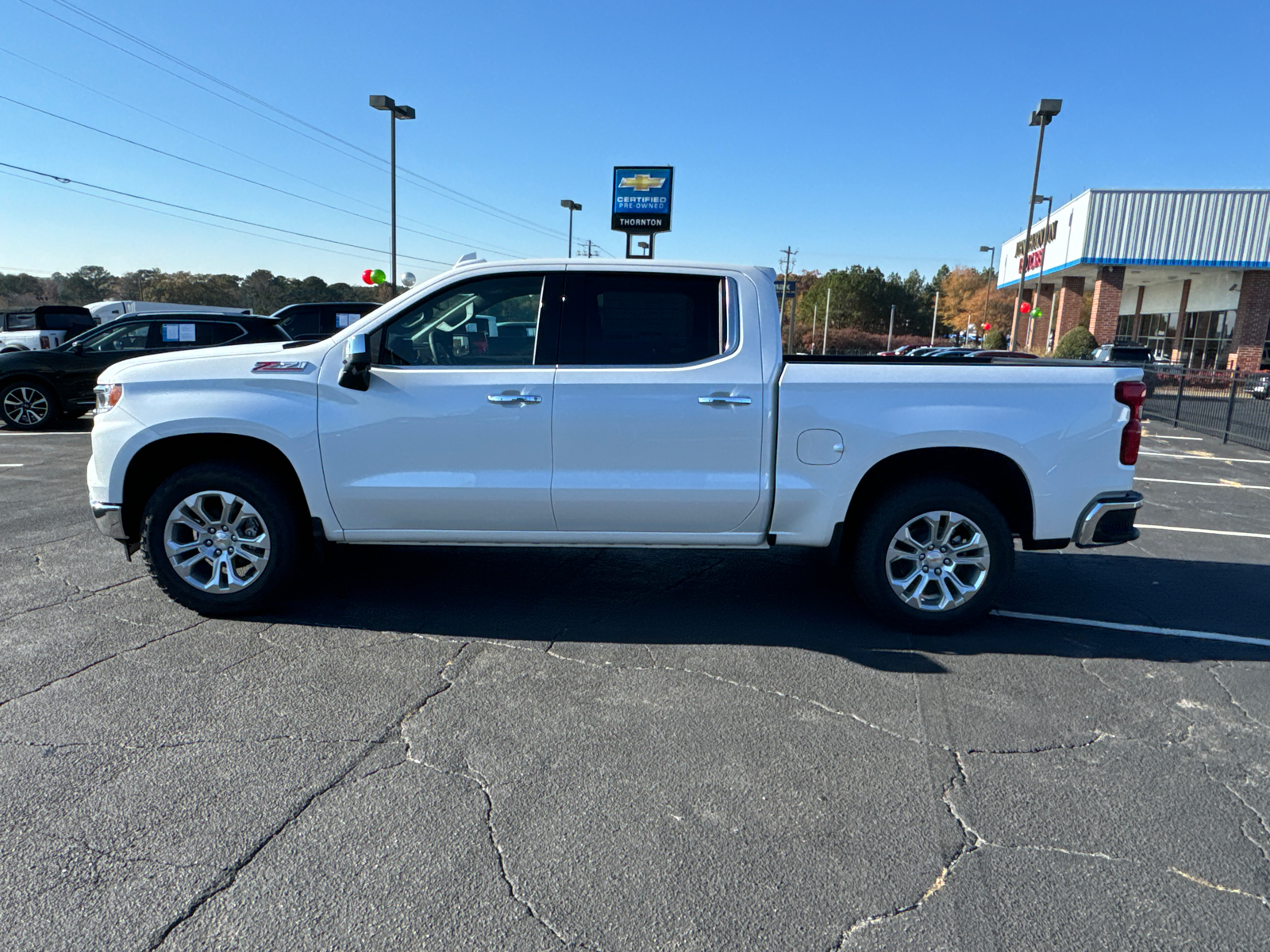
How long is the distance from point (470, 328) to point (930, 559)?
2.87 m

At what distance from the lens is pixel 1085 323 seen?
37.6 meters

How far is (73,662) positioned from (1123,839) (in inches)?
181

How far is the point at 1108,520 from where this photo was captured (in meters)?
4.70

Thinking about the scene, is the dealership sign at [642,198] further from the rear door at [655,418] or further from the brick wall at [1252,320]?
the rear door at [655,418]

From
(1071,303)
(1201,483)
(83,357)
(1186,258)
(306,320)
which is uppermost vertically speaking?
(1186,258)

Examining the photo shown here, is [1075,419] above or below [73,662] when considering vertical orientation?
above

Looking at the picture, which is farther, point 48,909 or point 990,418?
point 990,418

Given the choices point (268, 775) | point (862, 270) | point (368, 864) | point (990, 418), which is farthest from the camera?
point (862, 270)

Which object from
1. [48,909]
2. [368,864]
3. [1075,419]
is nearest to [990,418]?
[1075,419]

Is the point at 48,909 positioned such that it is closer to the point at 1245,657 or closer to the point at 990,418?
the point at 990,418

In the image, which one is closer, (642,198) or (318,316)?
(318,316)

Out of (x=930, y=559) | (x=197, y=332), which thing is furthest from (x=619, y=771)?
(x=197, y=332)

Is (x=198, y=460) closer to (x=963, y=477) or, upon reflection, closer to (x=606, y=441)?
(x=606, y=441)

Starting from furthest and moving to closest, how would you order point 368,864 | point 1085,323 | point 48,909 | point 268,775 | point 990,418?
point 1085,323 < point 990,418 < point 268,775 < point 368,864 < point 48,909
